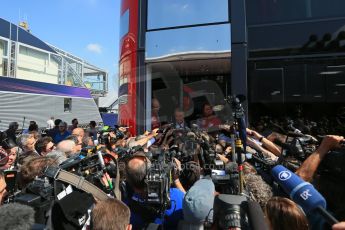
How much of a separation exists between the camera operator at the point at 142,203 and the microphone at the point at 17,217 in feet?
2.25

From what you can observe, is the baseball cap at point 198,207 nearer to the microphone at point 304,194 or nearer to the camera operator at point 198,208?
the camera operator at point 198,208

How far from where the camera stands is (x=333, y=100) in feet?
13.3

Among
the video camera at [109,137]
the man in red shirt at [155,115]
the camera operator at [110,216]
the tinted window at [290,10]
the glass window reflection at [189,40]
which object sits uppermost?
the tinted window at [290,10]

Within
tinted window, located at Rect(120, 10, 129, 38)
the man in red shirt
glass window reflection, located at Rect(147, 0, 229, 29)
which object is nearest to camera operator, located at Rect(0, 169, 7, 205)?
the man in red shirt

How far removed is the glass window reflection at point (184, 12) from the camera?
14.6ft

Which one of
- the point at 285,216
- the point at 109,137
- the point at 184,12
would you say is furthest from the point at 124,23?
the point at 285,216

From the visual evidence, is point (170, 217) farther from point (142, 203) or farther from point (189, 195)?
point (189, 195)

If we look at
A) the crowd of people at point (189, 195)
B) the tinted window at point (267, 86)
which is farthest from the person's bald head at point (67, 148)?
the tinted window at point (267, 86)

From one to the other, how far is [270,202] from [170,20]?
12.2ft

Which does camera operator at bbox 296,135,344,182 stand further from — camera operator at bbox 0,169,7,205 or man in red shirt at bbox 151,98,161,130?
man in red shirt at bbox 151,98,161,130

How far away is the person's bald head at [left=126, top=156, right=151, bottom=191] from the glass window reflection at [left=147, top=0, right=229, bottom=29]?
299 cm

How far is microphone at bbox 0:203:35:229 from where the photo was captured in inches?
55.9

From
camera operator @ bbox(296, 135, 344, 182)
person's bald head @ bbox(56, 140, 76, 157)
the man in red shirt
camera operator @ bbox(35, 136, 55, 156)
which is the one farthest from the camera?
the man in red shirt

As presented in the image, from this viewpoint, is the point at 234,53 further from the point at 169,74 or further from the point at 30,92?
the point at 30,92
